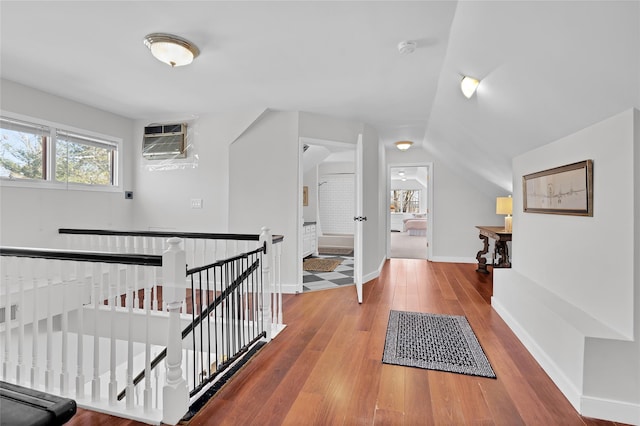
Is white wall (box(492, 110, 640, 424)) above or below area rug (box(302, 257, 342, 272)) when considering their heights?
above

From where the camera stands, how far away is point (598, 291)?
1.92m

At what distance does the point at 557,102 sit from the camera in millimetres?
2039

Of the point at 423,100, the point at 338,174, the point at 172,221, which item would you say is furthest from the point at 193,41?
the point at 338,174

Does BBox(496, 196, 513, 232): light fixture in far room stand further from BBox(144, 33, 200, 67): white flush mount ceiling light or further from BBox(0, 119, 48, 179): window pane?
BBox(0, 119, 48, 179): window pane

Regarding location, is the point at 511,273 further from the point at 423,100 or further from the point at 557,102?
the point at 423,100

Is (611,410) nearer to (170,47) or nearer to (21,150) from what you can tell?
(170,47)

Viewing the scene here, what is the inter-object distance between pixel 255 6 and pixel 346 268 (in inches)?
166

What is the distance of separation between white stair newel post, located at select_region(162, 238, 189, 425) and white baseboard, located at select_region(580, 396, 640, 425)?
6.92 ft

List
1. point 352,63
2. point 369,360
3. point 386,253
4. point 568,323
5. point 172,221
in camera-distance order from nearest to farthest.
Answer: point 568,323 < point 369,360 < point 352,63 < point 172,221 < point 386,253

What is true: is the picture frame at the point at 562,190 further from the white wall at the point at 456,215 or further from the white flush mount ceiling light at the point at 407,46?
the white wall at the point at 456,215

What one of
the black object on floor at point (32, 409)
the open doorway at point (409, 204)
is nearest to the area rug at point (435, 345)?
the black object on floor at point (32, 409)

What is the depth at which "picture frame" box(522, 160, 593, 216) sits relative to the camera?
2.01 m

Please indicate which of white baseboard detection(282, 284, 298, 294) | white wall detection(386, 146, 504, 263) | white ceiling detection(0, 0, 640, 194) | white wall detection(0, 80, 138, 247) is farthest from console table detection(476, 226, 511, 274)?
white wall detection(0, 80, 138, 247)

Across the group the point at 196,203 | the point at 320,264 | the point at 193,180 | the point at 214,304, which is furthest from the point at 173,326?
the point at 320,264
